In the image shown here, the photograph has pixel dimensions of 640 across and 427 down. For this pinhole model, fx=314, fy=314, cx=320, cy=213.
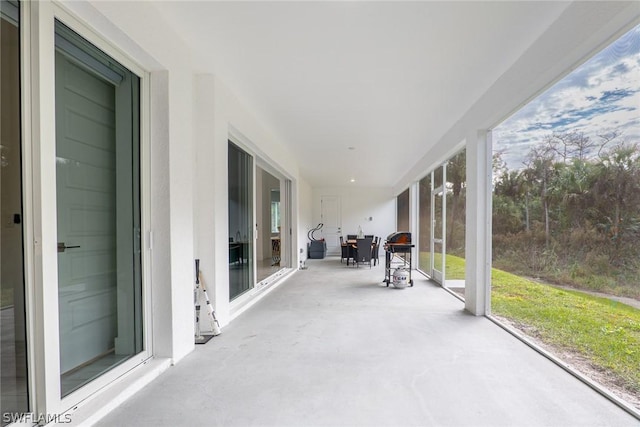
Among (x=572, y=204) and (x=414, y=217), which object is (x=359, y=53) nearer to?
(x=572, y=204)

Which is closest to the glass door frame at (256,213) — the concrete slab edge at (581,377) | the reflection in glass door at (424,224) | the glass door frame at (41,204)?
the glass door frame at (41,204)

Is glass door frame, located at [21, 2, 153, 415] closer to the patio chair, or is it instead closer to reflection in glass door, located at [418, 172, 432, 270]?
reflection in glass door, located at [418, 172, 432, 270]

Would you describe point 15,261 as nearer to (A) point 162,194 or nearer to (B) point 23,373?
(B) point 23,373

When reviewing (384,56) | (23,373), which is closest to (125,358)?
(23,373)

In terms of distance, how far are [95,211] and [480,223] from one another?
3.89m

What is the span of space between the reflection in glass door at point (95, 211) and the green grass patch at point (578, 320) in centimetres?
349

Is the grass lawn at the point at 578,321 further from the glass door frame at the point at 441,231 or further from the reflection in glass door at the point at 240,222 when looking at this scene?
the reflection in glass door at the point at 240,222

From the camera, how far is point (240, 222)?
4516mm

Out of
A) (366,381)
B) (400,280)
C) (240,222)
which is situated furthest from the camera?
(400,280)

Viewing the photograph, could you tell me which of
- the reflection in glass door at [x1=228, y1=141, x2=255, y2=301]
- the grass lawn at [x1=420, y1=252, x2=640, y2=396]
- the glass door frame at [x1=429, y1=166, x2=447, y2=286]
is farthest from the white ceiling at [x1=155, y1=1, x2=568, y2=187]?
the grass lawn at [x1=420, y1=252, x2=640, y2=396]

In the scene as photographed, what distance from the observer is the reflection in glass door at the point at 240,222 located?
13.7ft

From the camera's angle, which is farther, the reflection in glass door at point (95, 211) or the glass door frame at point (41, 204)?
the reflection in glass door at point (95, 211)

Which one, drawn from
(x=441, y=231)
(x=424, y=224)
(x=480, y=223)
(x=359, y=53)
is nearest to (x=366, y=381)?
(x=480, y=223)

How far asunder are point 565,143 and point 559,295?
4.52 ft
